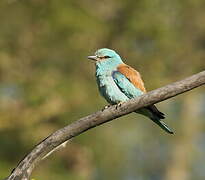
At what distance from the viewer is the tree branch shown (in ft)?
13.6

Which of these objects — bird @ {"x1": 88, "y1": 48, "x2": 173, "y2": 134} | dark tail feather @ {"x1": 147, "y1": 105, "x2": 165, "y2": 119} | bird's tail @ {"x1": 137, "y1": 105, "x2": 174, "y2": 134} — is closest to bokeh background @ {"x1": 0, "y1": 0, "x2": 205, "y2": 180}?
bird @ {"x1": 88, "y1": 48, "x2": 173, "y2": 134}

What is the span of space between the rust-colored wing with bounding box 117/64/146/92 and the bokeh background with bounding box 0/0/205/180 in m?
5.78

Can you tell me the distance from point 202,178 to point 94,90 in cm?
530

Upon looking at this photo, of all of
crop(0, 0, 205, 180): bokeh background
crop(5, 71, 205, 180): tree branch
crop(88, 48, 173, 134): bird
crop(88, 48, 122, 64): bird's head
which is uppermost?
crop(0, 0, 205, 180): bokeh background

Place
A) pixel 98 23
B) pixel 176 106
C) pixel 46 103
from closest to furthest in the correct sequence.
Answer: pixel 46 103, pixel 98 23, pixel 176 106

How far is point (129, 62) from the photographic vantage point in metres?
13.8

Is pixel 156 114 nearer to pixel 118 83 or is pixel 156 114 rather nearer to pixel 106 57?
pixel 118 83

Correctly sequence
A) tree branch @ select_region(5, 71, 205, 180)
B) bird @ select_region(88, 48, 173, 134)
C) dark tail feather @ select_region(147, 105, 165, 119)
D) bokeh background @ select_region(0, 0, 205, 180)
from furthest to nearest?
1. bokeh background @ select_region(0, 0, 205, 180)
2. bird @ select_region(88, 48, 173, 134)
3. dark tail feather @ select_region(147, 105, 165, 119)
4. tree branch @ select_region(5, 71, 205, 180)

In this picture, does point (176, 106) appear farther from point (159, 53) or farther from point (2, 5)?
point (2, 5)

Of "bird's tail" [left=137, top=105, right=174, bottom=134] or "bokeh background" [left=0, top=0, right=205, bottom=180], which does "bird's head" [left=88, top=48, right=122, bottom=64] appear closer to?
"bird's tail" [left=137, top=105, right=174, bottom=134]

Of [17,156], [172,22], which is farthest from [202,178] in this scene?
[17,156]

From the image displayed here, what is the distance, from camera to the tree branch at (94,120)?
4139 mm

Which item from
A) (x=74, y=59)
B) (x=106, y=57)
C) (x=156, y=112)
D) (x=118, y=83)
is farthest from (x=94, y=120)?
(x=74, y=59)

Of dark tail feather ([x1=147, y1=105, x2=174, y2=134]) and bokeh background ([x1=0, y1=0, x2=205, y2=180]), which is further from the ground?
bokeh background ([x1=0, y1=0, x2=205, y2=180])
